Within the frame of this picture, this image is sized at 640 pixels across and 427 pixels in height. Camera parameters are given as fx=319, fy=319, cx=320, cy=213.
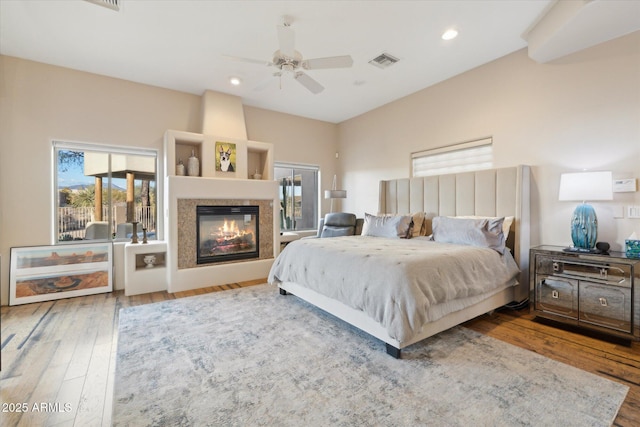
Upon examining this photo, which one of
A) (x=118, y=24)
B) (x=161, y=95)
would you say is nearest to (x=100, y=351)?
(x=118, y=24)

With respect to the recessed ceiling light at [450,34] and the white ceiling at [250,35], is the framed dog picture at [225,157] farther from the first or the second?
the recessed ceiling light at [450,34]

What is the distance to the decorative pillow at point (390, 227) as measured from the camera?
4.29 meters

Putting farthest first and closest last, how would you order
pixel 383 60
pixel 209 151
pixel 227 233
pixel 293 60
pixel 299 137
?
pixel 299 137 → pixel 227 233 → pixel 209 151 → pixel 383 60 → pixel 293 60

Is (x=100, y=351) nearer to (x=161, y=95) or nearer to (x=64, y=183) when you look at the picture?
(x=64, y=183)

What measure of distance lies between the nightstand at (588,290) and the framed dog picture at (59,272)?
16.9 ft

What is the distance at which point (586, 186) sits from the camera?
2973 millimetres


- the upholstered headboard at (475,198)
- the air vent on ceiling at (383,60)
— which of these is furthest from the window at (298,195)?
the air vent on ceiling at (383,60)

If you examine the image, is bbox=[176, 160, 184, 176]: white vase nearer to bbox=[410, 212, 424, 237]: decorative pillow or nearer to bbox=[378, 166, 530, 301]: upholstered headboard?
bbox=[378, 166, 530, 301]: upholstered headboard

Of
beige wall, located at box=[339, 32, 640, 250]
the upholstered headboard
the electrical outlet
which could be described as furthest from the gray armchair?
the electrical outlet

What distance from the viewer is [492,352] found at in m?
2.58

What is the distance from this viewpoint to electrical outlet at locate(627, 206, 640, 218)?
9.62ft

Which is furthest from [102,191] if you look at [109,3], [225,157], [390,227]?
[390,227]

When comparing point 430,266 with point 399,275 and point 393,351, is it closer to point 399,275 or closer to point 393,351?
point 399,275

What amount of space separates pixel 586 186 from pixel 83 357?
462cm
